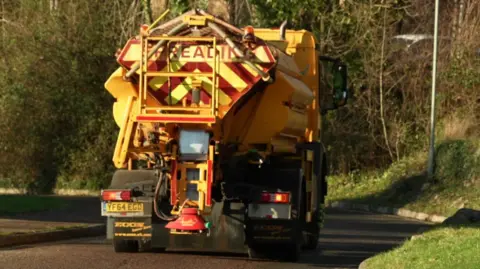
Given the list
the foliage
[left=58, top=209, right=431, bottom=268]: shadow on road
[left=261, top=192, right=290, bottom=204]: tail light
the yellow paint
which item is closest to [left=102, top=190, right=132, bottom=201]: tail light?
the yellow paint

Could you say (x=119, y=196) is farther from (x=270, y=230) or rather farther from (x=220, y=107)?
(x=270, y=230)

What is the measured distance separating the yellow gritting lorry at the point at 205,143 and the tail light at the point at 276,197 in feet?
0.04

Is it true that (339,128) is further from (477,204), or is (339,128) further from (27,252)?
(27,252)

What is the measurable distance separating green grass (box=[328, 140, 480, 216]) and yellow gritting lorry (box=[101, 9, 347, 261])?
14.1 metres

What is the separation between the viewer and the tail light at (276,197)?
15.2 m

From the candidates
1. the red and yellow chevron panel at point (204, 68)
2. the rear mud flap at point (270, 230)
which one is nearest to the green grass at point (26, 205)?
the rear mud flap at point (270, 230)

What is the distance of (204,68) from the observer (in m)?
14.9

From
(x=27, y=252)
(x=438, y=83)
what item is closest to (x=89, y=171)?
(x=438, y=83)

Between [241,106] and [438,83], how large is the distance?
23534 millimetres

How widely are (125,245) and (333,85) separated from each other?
510 cm

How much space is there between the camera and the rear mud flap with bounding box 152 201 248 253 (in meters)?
15.4

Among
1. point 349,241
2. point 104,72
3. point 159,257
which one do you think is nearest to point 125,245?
point 159,257

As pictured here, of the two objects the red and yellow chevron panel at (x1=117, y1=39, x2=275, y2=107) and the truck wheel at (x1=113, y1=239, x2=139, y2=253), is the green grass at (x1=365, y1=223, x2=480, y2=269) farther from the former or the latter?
the truck wheel at (x1=113, y1=239, x2=139, y2=253)

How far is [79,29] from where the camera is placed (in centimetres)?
3694
